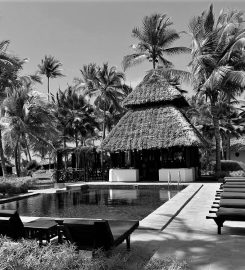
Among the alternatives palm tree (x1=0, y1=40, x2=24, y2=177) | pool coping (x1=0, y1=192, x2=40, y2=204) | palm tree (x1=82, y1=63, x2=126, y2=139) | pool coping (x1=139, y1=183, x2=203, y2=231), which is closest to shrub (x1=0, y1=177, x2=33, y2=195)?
pool coping (x1=0, y1=192, x2=40, y2=204)

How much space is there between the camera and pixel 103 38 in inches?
543

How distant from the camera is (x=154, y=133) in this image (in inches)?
798

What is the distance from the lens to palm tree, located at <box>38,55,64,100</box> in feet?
164

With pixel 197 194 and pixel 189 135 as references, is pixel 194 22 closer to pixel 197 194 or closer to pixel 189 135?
pixel 189 135

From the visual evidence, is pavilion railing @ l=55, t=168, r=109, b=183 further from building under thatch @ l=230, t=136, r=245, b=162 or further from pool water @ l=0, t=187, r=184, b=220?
building under thatch @ l=230, t=136, r=245, b=162

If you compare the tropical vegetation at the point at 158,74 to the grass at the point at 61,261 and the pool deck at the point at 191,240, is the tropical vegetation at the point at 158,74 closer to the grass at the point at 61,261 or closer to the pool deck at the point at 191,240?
the pool deck at the point at 191,240

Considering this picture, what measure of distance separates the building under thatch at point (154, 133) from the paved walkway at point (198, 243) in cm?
1196

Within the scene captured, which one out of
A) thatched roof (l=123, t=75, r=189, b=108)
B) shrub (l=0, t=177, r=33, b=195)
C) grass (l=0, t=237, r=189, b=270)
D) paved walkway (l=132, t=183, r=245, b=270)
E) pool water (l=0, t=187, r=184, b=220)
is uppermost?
thatched roof (l=123, t=75, r=189, b=108)

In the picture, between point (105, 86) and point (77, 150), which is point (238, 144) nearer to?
point (105, 86)

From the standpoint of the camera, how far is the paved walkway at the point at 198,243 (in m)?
4.75

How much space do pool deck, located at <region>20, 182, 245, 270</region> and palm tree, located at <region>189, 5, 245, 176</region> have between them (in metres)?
12.6

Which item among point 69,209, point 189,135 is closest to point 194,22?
point 189,135

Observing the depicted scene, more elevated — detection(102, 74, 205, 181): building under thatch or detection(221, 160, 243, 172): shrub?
detection(102, 74, 205, 181): building under thatch

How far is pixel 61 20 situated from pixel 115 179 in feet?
36.3
